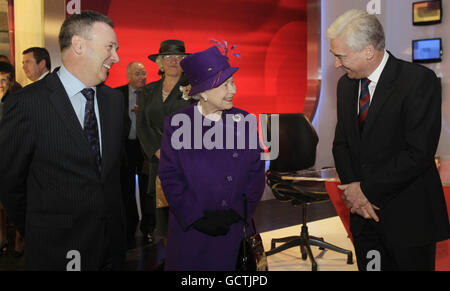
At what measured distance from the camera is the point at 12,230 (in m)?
5.04

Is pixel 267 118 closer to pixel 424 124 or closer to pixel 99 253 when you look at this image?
pixel 424 124

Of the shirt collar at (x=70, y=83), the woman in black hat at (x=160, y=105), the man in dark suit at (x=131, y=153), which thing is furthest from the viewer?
the man in dark suit at (x=131, y=153)

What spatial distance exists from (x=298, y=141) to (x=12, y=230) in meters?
3.02

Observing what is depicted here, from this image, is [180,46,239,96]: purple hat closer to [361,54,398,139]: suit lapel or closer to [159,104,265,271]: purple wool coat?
[159,104,265,271]: purple wool coat

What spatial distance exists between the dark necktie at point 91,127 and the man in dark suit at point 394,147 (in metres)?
1.10

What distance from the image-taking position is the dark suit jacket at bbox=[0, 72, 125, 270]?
1.88 meters

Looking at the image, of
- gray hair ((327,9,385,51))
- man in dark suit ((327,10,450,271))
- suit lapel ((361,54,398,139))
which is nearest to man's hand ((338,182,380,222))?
man in dark suit ((327,10,450,271))

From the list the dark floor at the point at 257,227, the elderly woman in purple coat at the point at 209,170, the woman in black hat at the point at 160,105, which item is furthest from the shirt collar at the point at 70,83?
the dark floor at the point at 257,227

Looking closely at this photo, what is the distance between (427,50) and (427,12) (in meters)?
0.54

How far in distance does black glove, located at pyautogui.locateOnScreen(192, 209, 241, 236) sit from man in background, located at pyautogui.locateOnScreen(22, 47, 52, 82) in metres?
3.01

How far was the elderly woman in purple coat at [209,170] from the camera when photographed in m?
2.29

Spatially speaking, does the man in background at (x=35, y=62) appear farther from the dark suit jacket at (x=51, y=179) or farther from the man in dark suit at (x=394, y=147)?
the man in dark suit at (x=394, y=147)

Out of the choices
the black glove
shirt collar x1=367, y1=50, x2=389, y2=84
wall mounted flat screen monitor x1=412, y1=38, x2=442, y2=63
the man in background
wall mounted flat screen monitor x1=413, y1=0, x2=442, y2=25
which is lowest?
the black glove

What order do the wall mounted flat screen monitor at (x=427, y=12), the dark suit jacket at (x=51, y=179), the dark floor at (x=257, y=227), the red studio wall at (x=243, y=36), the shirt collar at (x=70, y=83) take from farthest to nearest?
1. the wall mounted flat screen monitor at (x=427, y=12)
2. the red studio wall at (x=243, y=36)
3. the dark floor at (x=257, y=227)
4. the shirt collar at (x=70, y=83)
5. the dark suit jacket at (x=51, y=179)
